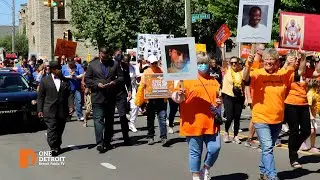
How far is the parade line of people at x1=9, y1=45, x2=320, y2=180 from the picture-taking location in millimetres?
6891

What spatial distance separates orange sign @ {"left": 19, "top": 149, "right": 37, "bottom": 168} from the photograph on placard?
4549 mm

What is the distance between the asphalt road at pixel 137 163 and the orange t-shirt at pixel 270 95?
109cm

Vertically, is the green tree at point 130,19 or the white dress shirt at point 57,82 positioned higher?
the green tree at point 130,19

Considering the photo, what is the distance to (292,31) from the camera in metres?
9.09

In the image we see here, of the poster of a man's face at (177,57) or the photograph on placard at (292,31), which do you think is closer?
the poster of a man's face at (177,57)

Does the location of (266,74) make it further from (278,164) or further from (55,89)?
(55,89)

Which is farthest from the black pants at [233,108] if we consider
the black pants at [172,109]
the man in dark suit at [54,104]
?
the man in dark suit at [54,104]

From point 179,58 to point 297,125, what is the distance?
2.68 meters

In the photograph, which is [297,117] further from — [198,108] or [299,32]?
[198,108]

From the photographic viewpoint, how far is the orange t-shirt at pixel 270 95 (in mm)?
7062

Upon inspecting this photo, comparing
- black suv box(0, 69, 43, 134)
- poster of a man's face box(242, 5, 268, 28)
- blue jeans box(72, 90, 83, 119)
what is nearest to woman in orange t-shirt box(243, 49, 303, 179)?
poster of a man's face box(242, 5, 268, 28)

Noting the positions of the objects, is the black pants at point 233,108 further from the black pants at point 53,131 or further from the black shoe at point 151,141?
the black pants at point 53,131

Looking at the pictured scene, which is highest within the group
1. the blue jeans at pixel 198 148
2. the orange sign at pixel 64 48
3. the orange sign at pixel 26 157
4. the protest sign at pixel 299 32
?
the protest sign at pixel 299 32

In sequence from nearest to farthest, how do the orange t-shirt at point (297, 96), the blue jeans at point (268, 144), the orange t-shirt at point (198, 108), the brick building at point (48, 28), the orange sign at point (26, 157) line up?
the orange t-shirt at point (198, 108)
the blue jeans at point (268, 144)
the orange t-shirt at point (297, 96)
the orange sign at point (26, 157)
the brick building at point (48, 28)
